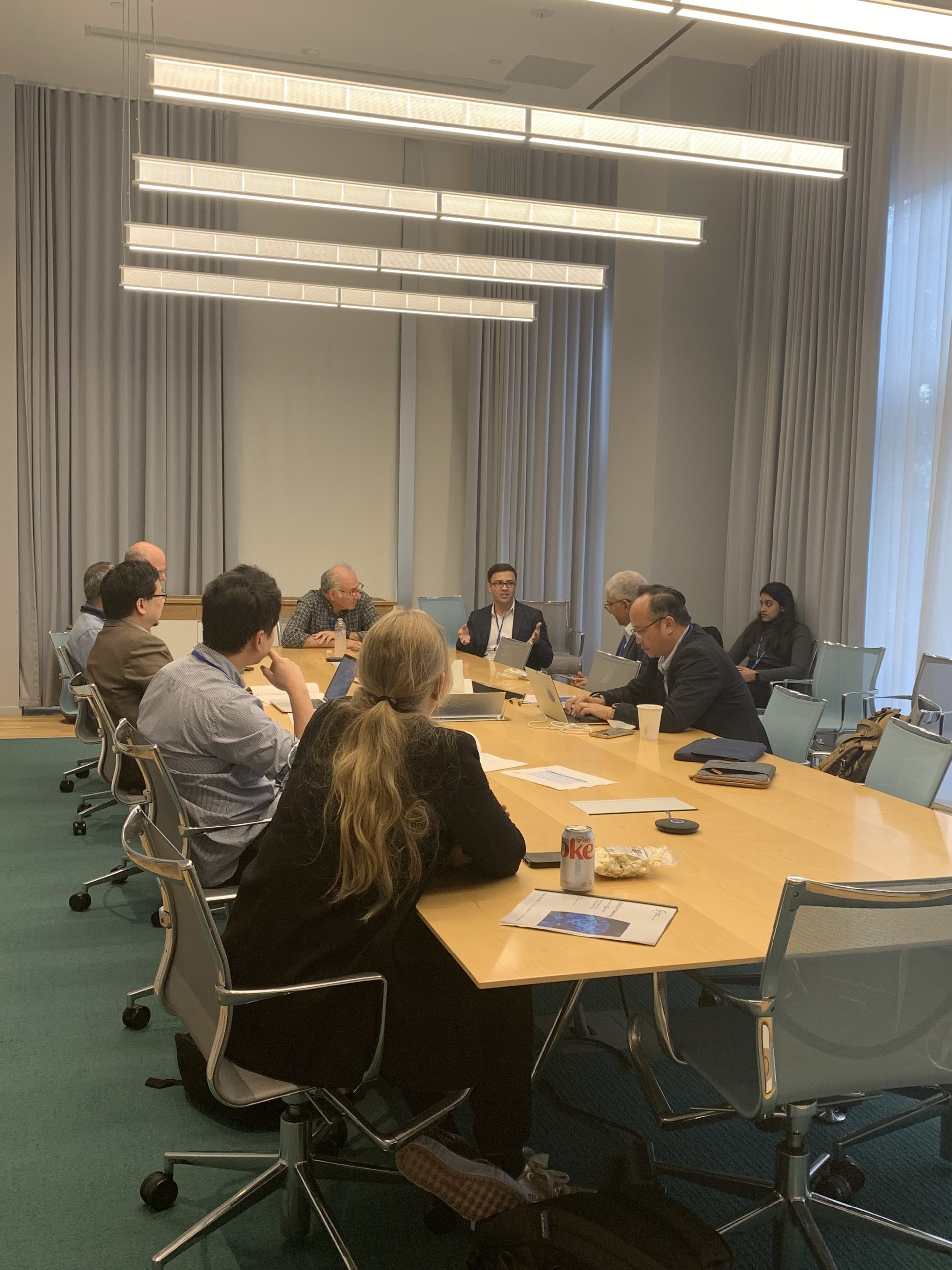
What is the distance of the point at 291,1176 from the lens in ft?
7.61

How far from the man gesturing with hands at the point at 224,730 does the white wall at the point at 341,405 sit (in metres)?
6.33

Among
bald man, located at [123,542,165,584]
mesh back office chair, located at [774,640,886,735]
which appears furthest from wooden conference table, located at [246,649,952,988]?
bald man, located at [123,542,165,584]

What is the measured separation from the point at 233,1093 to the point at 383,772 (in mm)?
653

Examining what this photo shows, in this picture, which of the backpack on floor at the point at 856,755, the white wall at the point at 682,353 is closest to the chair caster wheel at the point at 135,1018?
the backpack on floor at the point at 856,755

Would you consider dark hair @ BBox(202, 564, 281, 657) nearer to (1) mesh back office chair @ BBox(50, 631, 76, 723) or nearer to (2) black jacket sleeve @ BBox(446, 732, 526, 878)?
(2) black jacket sleeve @ BBox(446, 732, 526, 878)

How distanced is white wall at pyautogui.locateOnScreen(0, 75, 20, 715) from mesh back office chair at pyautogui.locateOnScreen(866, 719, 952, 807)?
699cm

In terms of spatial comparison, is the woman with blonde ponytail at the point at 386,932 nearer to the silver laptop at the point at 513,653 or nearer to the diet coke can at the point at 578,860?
the diet coke can at the point at 578,860

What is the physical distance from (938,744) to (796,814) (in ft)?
1.64

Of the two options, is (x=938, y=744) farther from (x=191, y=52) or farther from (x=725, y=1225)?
(x=191, y=52)

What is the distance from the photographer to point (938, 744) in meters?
3.20

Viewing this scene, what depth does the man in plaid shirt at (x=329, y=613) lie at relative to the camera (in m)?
6.86

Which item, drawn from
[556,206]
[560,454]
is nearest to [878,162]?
[556,206]

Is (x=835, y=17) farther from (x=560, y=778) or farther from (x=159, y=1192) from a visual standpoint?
(x=159, y=1192)

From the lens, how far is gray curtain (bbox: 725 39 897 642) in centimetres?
677
